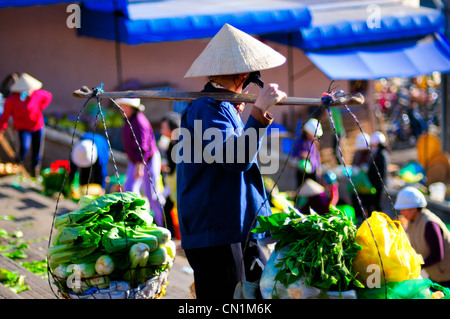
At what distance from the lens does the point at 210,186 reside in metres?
2.80

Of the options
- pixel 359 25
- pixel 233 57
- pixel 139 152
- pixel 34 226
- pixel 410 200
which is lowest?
pixel 34 226

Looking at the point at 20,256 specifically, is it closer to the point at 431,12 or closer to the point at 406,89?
the point at 431,12

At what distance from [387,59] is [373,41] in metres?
0.58

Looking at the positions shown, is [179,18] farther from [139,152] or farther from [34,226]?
[34,226]

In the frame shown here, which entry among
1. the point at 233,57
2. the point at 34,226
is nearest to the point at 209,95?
the point at 233,57

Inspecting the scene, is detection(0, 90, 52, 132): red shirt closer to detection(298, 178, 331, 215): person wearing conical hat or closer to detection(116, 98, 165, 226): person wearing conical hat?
detection(116, 98, 165, 226): person wearing conical hat

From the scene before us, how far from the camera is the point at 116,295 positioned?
275 centimetres

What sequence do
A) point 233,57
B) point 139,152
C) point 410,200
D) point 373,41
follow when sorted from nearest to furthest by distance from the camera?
point 233,57, point 410,200, point 139,152, point 373,41

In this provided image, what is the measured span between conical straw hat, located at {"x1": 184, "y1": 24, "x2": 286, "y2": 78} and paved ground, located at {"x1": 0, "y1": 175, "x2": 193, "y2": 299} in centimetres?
167

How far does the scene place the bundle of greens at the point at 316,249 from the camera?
240cm

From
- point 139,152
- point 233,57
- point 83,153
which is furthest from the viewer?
point 83,153

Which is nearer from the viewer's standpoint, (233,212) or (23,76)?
(233,212)
